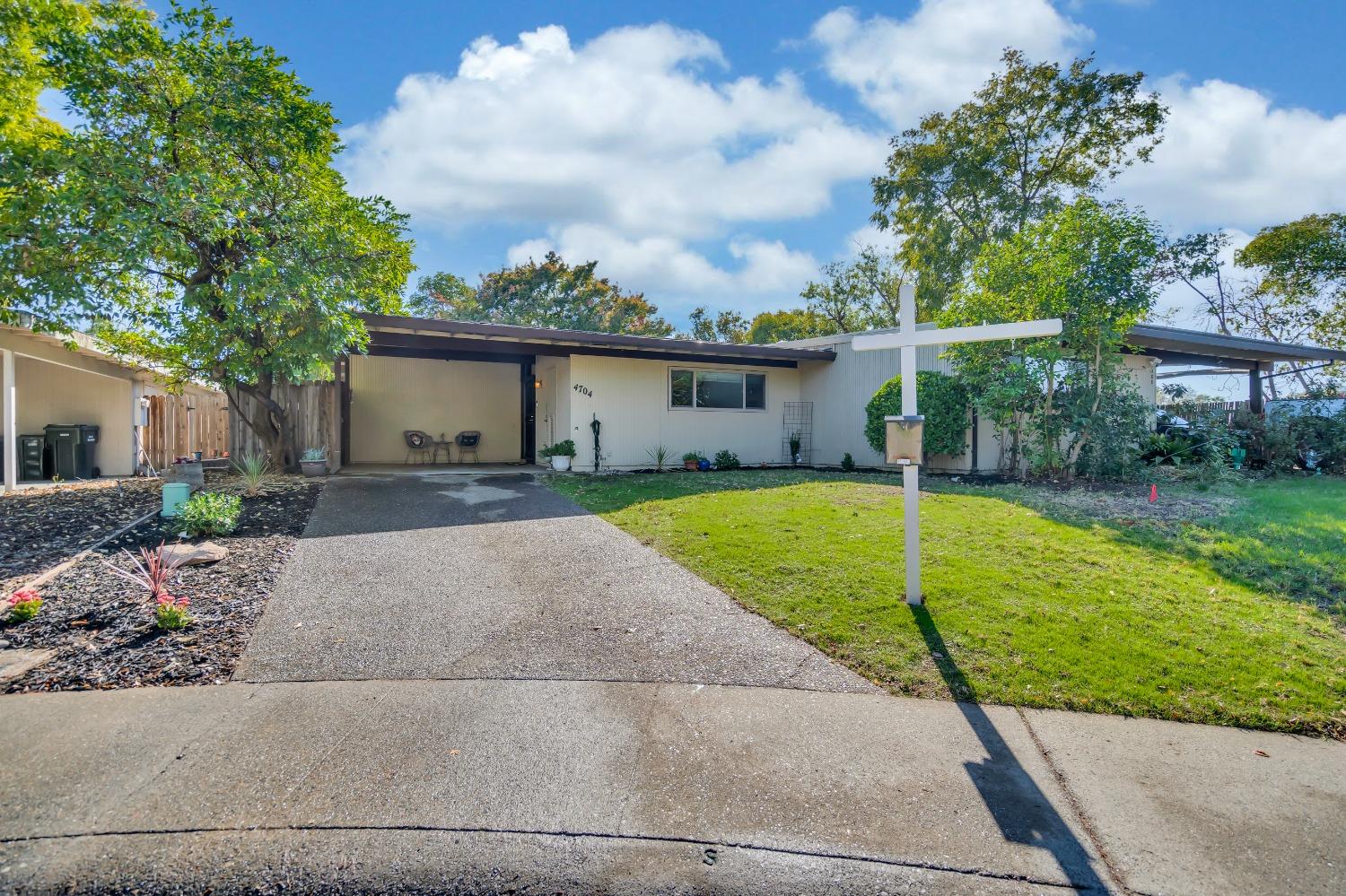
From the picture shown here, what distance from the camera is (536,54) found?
28.1 feet

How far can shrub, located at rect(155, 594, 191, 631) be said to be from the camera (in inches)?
144

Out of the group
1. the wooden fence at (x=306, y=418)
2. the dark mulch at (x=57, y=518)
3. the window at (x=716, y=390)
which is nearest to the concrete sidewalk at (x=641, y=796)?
the dark mulch at (x=57, y=518)

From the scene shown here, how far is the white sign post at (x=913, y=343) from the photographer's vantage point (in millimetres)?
3807

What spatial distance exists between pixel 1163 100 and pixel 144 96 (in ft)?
77.5

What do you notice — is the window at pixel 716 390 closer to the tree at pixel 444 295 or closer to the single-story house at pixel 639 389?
the single-story house at pixel 639 389

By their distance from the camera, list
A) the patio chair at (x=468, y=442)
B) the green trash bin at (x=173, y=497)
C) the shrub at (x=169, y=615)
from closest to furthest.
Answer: the shrub at (x=169, y=615) → the green trash bin at (x=173, y=497) → the patio chair at (x=468, y=442)

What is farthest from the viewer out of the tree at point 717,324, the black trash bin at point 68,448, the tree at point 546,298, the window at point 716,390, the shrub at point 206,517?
the tree at point 717,324

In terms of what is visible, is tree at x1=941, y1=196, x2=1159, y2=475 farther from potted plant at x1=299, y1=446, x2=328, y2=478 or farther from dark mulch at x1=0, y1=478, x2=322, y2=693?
potted plant at x1=299, y1=446, x2=328, y2=478

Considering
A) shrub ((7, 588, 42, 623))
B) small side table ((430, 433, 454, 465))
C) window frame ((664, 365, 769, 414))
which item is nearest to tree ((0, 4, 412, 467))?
shrub ((7, 588, 42, 623))

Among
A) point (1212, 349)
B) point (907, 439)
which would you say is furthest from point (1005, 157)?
point (907, 439)

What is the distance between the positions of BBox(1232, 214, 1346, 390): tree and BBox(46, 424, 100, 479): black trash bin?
2713 cm

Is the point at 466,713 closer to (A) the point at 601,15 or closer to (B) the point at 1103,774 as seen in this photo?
(B) the point at 1103,774

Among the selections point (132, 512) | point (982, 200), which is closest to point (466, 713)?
point (132, 512)

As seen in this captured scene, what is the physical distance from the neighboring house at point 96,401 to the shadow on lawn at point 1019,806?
12.3 m
